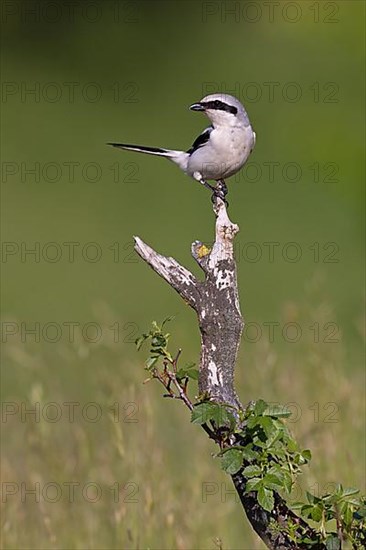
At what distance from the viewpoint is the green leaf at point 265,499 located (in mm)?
2285

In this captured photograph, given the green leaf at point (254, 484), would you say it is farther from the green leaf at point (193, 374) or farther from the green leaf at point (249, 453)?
the green leaf at point (193, 374)

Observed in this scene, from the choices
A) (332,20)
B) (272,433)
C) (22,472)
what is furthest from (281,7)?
(272,433)

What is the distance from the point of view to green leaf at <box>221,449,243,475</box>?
229 cm

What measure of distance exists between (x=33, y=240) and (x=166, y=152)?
7621 millimetres

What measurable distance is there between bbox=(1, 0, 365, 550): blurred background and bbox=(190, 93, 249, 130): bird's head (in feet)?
2.69

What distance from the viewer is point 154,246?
1083cm

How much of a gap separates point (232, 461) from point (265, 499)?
0.30ft

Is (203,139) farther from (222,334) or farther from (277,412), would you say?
(277,412)

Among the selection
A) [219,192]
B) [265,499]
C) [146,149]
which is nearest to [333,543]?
[265,499]

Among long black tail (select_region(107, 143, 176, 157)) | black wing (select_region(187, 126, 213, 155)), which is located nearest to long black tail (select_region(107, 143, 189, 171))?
long black tail (select_region(107, 143, 176, 157))

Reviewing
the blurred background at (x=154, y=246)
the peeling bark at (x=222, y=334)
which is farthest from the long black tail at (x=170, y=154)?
the peeling bark at (x=222, y=334)

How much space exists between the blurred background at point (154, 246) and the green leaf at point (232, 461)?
2.22ft

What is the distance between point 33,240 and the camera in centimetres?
1146

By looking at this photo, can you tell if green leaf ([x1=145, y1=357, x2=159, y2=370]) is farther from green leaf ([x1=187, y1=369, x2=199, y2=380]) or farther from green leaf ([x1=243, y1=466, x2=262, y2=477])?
green leaf ([x1=243, y1=466, x2=262, y2=477])
